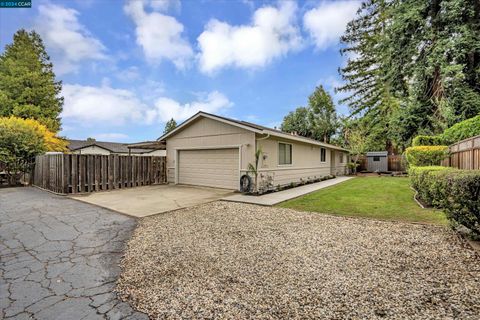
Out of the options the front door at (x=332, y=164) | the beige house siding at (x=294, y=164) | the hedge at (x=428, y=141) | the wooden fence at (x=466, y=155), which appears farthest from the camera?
the front door at (x=332, y=164)

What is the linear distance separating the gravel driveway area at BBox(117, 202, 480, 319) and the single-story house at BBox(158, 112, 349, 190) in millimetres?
5036

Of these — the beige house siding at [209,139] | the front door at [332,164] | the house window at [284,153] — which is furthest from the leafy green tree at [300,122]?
the beige house siding at [209,139]

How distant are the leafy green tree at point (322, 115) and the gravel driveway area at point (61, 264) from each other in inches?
1044

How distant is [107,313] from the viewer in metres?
2.23

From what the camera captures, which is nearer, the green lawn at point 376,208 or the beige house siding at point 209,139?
the green lawn at point 376,208

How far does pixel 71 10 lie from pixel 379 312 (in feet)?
37.4

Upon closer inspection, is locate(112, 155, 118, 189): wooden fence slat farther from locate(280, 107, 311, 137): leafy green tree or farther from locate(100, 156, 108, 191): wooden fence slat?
locate(280, 107, 311, 137): leafy green tree

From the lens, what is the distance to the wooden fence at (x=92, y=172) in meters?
9.48

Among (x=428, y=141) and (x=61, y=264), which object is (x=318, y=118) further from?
(x=61, y=264)

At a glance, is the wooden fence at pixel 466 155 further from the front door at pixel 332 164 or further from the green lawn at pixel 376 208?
the front door at pixel 332 164

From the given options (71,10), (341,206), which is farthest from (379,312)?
(71,10)

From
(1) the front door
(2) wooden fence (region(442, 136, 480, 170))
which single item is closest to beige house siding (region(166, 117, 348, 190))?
(1) the front door

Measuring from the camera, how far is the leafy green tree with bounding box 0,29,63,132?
61.1 feet

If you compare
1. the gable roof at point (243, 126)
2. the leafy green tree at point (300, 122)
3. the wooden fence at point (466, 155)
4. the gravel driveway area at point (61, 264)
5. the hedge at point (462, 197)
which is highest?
the leafy green tree at point (300, 122)
